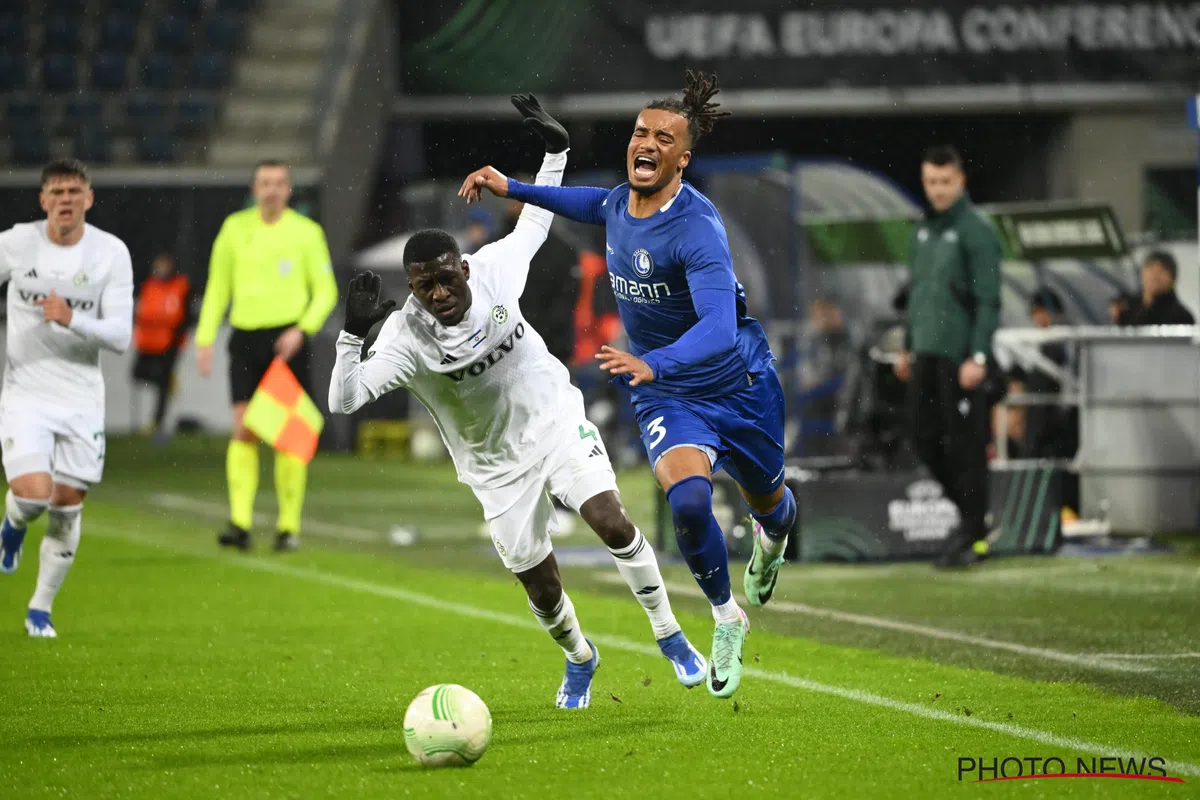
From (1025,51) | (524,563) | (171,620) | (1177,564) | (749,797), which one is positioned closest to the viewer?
(749,797)

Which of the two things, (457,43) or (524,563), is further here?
(457,43)

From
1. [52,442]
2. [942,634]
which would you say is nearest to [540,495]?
[942,634]

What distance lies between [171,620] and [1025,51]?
62.5ft

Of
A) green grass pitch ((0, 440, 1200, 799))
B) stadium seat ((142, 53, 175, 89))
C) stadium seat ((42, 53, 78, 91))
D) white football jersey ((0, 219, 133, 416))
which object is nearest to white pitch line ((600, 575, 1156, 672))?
green grass pitch ((0, 440, 1200, 799))

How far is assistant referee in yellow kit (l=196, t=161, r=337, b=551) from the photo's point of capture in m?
12.1

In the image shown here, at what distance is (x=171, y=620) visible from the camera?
368 inches

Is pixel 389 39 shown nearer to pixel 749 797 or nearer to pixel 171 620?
pixel 171 620

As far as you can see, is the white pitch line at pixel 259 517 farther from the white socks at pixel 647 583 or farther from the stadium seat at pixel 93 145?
the stadium seat at pixel 93 145

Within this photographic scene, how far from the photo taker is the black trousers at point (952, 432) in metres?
11.1

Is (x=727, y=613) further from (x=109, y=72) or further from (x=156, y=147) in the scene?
(x=109, y=72)

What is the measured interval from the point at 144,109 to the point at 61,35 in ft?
7.20

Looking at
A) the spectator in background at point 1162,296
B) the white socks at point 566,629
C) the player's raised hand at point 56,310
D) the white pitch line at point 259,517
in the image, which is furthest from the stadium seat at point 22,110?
the white socks at point 566,629

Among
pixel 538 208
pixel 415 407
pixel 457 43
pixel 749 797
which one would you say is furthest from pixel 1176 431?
pixel 457 43

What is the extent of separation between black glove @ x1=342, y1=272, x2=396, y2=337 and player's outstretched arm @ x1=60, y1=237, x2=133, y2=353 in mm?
2929
